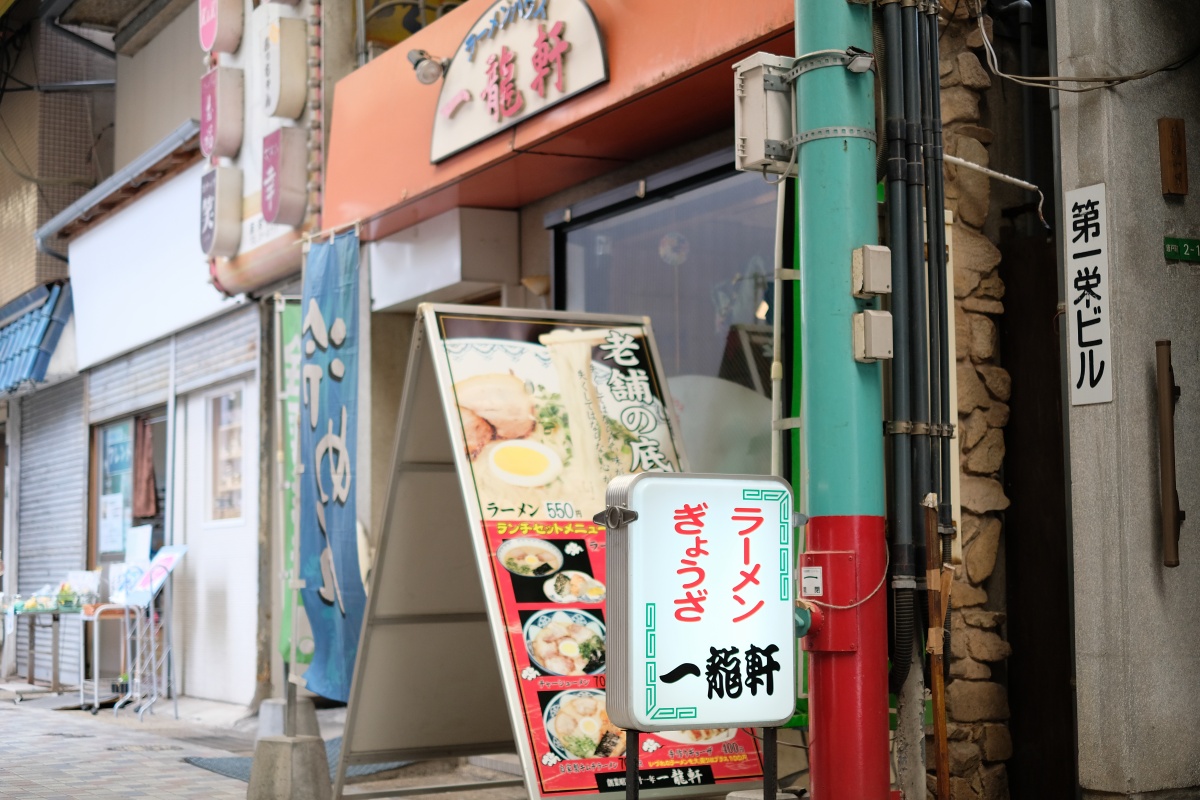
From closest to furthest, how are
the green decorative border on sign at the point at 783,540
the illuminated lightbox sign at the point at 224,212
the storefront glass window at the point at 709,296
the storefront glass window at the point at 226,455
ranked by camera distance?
the green decorative border on sign at the point at 783,540
the storefront glass window at the point at 709,296
the illuminated lightbox sign at the point at 224,212
the storefront glass window at the point at 226,455

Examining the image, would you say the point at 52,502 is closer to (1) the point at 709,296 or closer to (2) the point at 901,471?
(1) the point at 709,296

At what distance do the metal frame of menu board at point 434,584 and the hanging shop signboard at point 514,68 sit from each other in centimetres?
140

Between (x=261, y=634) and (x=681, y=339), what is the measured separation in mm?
6194

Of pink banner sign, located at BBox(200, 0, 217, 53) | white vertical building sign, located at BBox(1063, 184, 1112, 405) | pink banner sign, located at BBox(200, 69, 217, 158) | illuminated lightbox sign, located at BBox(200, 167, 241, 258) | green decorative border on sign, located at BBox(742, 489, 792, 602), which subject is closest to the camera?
green decorative border on sign, located at BBox(742, 489, 792, 602)

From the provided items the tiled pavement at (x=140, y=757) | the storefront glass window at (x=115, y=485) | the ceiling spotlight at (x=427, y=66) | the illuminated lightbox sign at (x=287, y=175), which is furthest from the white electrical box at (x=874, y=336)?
the storefront glass window at (x=115, y=485)

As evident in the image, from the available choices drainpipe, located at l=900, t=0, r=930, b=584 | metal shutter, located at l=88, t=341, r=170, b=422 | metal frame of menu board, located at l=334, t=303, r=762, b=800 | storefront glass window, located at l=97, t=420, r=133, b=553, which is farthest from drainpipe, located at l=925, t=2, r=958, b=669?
storefront glass window, located at l=97, t=420, r=133, b=553

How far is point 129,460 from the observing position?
15844 millimetres

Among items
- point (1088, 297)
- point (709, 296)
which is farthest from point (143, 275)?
point (1088, 297)

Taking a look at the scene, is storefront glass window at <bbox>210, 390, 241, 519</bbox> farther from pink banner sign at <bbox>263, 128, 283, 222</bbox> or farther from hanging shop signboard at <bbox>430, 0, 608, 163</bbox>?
hanging shop signboard at <bbox>430, 0, 608, 163</bbox>

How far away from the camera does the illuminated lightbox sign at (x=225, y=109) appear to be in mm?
12180

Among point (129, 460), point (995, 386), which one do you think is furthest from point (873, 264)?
point (129, 460)

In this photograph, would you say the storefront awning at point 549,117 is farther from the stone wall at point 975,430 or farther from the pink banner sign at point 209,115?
the pink banner sign at point 209,115

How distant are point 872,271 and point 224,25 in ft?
30.9

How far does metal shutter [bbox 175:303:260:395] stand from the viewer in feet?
41.5
